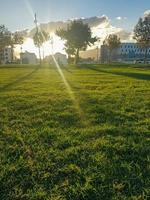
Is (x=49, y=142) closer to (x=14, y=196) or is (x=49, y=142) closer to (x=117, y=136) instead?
(x=117, y=136)

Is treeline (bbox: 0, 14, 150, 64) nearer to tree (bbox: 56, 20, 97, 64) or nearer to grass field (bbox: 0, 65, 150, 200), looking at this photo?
tree (bbox: 56, 20, 97, 64)

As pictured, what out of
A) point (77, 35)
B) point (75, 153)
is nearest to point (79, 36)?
point (77, 35)

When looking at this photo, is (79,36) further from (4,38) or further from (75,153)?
(75,153)

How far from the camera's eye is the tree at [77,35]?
83.9 meters

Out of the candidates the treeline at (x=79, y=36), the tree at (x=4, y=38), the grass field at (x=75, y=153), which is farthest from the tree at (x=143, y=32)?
the grass field at (x=75, y=153)

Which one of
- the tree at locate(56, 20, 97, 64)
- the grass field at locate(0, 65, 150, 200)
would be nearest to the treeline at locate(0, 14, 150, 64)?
the tree at locate(56, 20, 97, 64)

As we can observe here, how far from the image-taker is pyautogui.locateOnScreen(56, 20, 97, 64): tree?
83875 millimetres

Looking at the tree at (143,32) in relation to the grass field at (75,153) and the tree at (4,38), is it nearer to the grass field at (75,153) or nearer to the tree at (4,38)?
the tree at (4,38)

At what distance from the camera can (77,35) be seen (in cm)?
8369

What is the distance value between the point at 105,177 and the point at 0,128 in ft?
12.2

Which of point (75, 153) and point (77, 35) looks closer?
point (75, 153)

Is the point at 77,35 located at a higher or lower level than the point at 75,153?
higher

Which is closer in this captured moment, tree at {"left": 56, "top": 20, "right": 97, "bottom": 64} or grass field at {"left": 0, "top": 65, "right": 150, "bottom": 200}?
grass field at {"left": 0, "top": 65, "right": 150, "bottom": 200}

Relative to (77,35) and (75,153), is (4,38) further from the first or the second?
(75,153)
